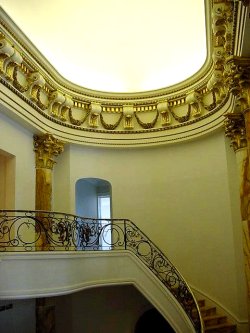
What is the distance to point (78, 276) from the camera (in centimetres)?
739

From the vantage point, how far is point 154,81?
11219mm

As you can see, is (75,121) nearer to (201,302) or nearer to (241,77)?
(241,77)

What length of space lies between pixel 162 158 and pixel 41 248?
440cm

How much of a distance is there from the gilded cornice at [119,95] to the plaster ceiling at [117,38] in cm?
38

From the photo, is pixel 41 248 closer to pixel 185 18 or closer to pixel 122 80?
pixel 122 80

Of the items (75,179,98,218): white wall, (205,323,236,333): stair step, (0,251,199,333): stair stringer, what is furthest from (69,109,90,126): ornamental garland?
(205,323,236,333): stair step

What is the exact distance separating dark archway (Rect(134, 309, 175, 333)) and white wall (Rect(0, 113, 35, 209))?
4422 mm

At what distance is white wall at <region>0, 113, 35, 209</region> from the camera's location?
8438mm

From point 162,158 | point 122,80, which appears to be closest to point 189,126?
point 162,158

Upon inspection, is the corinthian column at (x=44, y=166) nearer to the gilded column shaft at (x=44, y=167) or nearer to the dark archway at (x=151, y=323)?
the gilded column shaft at (x=44, y=167)

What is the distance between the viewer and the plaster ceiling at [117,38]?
828cm

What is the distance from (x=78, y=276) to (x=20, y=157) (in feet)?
10.5

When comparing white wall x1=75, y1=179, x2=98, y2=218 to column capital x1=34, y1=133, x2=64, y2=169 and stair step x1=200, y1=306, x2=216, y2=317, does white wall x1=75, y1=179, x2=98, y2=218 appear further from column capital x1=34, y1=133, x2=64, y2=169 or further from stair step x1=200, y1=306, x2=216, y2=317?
stair step x1=200, y1=306, x2=216, y2=317

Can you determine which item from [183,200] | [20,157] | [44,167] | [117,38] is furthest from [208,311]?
[117,38]
